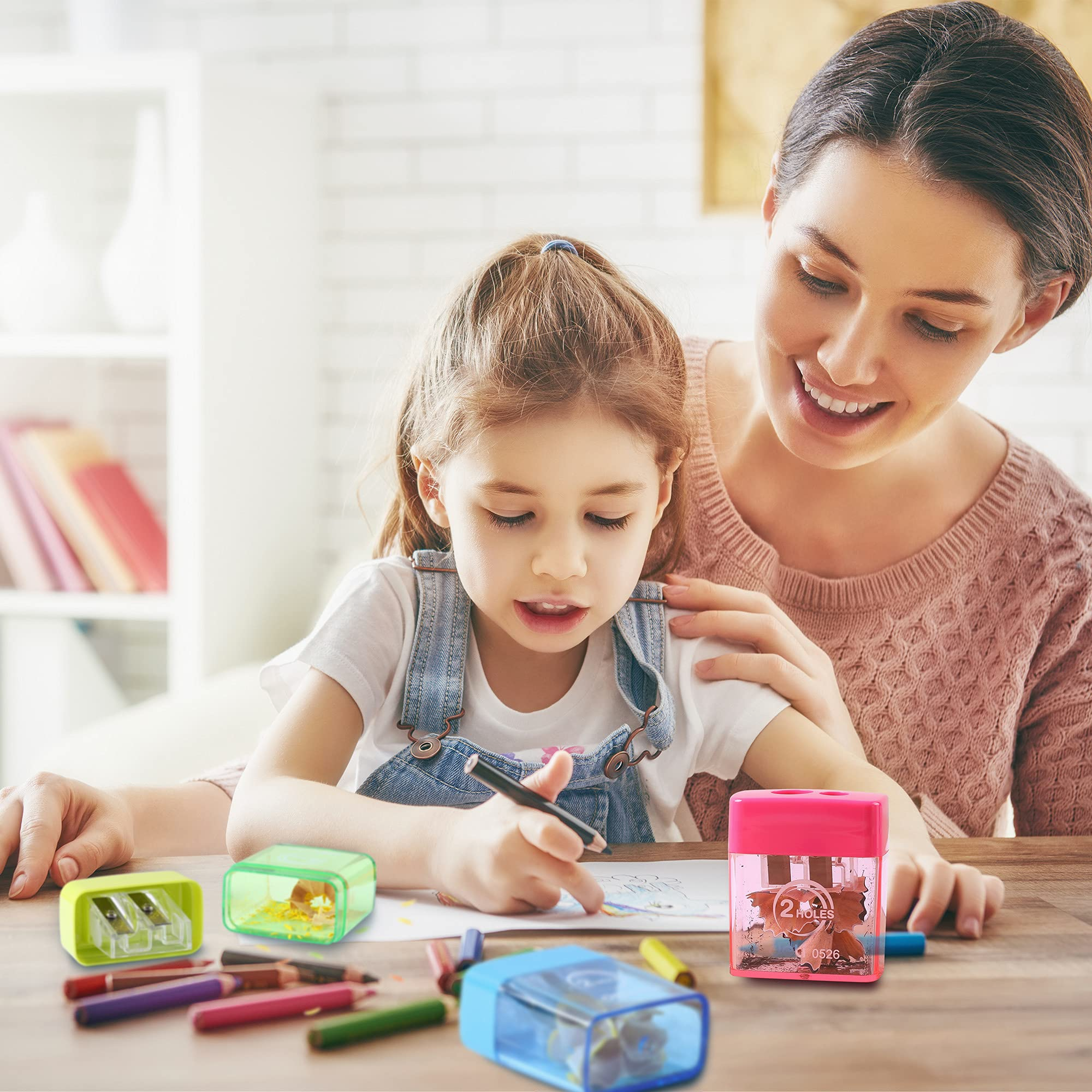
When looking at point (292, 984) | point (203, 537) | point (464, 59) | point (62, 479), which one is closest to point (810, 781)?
point (292, 984)

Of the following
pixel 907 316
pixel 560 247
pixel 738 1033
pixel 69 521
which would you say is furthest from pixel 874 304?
pixel 69 521

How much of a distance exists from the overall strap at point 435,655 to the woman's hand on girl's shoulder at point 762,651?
8.0 inches

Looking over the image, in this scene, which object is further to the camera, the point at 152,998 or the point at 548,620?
the point at 548,620

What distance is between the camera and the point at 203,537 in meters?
2.63

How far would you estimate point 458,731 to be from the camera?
3.71ft

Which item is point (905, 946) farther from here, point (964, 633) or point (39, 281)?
point (39, 281)

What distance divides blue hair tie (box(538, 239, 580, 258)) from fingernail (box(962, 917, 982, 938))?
64 centimetres

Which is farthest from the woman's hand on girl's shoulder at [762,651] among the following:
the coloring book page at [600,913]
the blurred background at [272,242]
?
the blurred background at [272,242]

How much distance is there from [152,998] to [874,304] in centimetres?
82

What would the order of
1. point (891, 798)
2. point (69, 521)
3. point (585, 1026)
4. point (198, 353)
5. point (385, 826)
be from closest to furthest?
point (585, 1026), point (385, 826), point (891, 798), point (198, 353), point (69, 521)

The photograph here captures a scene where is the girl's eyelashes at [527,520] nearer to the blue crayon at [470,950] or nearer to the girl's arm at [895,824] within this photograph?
the girl's arm at [895,824]

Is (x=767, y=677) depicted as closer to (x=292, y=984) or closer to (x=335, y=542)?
(x=292, y=984)

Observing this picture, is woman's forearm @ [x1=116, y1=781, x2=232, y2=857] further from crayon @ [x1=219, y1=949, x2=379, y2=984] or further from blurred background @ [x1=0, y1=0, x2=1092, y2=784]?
blurred background @ [x1=0, y1=0, x2=1092, y2=784]

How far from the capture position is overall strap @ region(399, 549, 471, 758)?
3.65 ft
